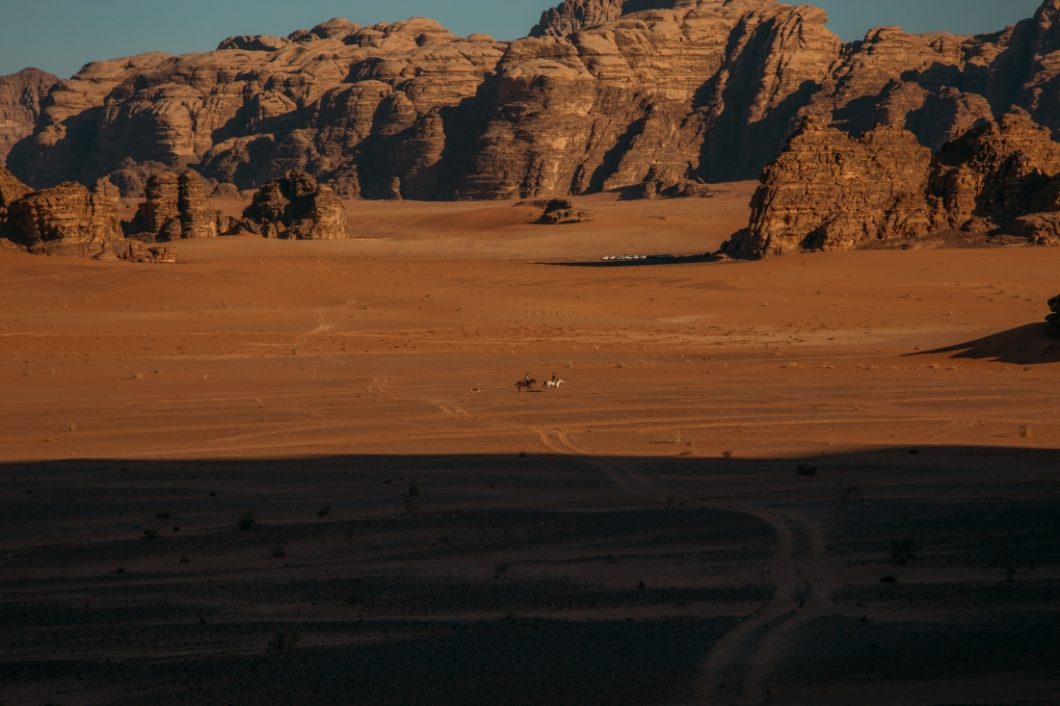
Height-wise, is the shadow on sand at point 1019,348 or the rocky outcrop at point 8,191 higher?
the shadow on sand at point 1019,348

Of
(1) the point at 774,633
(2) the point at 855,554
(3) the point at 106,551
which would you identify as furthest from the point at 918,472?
(3) the point at 106,551

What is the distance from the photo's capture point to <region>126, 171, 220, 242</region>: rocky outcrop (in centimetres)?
7344

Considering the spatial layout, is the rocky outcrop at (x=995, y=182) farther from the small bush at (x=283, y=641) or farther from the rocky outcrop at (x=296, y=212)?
the small bush at (x=283, y=641)

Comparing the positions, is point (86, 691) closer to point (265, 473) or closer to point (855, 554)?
point (855, 554)

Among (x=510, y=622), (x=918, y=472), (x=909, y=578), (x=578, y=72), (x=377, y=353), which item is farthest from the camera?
(x=578, y=72)

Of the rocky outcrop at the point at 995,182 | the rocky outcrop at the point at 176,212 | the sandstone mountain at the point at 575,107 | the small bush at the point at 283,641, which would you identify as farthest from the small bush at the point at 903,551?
the sandstone mountain at the point at 575,107

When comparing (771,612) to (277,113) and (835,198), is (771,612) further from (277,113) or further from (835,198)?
(277,113)

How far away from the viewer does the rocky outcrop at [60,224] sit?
54.1 m

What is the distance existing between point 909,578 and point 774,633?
5.78ft

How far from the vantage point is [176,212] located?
74375 millimetres

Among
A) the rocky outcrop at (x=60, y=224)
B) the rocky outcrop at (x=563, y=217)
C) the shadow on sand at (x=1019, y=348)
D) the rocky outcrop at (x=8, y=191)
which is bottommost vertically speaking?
the rocky outcrop at (x=563, y=217)

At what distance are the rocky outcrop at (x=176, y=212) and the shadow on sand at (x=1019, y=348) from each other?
51.9m

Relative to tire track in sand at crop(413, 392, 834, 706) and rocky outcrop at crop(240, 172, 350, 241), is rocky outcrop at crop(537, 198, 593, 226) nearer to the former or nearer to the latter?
rocky outcrop at crop(240, 172, 350, 241)

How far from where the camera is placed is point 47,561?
37.1 ft
